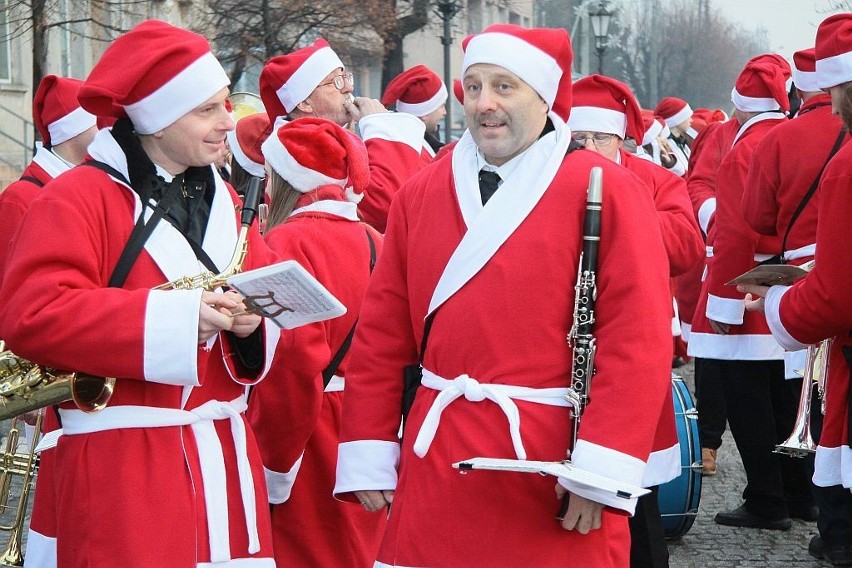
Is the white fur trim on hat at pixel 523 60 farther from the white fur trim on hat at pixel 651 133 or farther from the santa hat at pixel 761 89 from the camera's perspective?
the white fur trim on hat at pixel 651 133

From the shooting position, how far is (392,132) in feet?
25.9

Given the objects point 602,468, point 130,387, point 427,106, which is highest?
point 427,106

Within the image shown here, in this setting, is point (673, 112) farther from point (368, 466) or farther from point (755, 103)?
point (368, 466)

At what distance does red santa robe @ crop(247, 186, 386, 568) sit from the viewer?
4438 millimetres

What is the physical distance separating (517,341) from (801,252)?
3.09 m

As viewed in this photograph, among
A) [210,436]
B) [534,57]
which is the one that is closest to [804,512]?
[534,57]

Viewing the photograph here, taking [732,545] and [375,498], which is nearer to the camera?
[375,498]

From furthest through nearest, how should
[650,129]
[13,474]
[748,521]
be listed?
[650,129] < [748,521] < [13,474]

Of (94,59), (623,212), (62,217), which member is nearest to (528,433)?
(623,212)

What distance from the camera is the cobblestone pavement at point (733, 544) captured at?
635 centimetres

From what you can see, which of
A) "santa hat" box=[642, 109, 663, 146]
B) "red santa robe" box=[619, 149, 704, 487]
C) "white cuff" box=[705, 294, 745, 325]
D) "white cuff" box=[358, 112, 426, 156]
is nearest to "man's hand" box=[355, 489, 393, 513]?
"red santa robe" box=[619, 149, 704, 487]

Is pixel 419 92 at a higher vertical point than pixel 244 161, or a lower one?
higher

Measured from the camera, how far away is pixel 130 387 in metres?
3.59

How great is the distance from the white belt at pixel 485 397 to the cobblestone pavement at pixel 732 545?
3.12m
